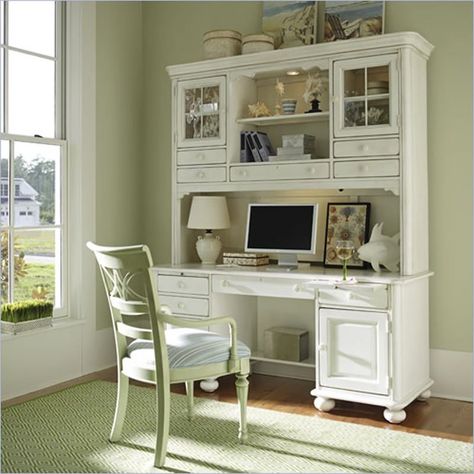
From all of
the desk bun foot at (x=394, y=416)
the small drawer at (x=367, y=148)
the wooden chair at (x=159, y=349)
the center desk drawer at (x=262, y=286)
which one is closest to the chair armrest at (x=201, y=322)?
the wooden chair at (x=159, y=349)

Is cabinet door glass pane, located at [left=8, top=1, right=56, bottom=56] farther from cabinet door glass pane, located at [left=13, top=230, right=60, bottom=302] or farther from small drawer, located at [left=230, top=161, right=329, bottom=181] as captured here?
small drawer, located at [left=230, top=161, right=329, bottom=181]

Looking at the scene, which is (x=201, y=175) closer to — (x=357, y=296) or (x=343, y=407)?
(x=357, y=296)

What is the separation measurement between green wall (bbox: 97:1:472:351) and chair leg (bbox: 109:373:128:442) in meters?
1.75

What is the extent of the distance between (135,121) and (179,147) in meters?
0.73

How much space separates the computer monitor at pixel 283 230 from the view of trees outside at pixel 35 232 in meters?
1.28

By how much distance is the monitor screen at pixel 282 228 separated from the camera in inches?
154

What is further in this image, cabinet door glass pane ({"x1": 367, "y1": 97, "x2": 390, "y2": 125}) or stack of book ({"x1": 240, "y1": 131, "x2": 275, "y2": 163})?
stack of book ({"x1": 240, "y1": 131, "x2": 275, "y2": 163})

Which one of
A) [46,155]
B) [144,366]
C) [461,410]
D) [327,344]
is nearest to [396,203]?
[327,344]

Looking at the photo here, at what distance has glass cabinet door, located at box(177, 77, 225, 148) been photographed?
13.4 ft

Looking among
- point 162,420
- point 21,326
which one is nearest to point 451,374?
point 162,420

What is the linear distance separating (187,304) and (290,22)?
192 cm

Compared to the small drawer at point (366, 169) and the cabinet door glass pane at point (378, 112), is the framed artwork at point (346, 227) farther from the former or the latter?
the cabinet door glass pane at point (378, 112)

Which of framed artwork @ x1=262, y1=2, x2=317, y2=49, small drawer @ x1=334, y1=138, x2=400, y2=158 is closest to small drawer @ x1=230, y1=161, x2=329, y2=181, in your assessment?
small drawer @ x1=334, y1=138, x2=400, y2=158

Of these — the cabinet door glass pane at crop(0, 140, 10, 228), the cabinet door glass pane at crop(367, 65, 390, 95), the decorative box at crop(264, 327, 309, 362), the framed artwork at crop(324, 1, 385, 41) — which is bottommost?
the decorative box at crop(264, 327, 309, 362)
